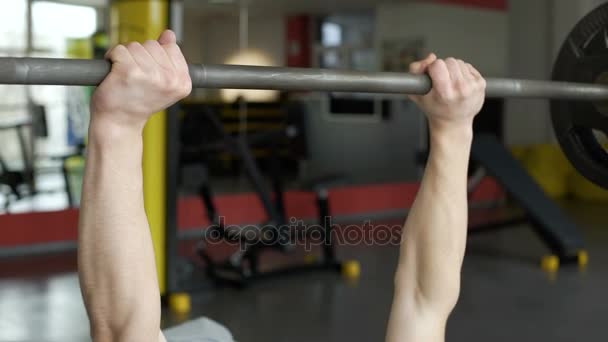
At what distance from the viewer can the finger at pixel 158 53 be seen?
76cm

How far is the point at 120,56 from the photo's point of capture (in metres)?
0.75

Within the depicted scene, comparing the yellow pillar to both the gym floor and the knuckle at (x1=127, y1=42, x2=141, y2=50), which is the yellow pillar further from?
the knuckle at (x1=127, y1=42, x2=141, y2=50)

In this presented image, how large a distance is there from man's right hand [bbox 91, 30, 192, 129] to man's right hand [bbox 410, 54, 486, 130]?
38 cm

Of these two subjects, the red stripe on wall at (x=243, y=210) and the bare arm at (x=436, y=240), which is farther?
the red stripe on wall at (x=243, y=210)

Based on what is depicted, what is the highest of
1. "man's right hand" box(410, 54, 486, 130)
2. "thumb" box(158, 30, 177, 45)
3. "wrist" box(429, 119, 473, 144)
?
"thumb" box(158, 30, 177, 45)

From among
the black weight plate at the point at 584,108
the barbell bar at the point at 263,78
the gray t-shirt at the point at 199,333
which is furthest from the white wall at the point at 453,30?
the barbell bar at the point at 263,78

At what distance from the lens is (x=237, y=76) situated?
870 mm

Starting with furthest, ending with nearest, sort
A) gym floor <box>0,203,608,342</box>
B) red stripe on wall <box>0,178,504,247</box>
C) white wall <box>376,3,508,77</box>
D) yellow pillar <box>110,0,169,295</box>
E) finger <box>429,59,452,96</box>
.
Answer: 1. white wall <box>376,3,508,77</box>
2. red stripe on wall <box>0,178,504,247</box>
3. yellow pillar <box>110,0,169,295</box>
4. gym floor <box>0,203,608,342</box>
5. finger <box>429,59,452,96</box>

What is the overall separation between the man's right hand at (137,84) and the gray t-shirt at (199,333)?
612 millimetres

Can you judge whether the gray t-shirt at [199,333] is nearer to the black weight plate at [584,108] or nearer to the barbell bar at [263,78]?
the barbell bar at [263,78]

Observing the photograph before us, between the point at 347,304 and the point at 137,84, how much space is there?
10.5 feet

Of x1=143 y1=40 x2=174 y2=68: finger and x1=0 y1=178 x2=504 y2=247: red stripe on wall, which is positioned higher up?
x1=143 y1=40 x2=174 y2=68: finger

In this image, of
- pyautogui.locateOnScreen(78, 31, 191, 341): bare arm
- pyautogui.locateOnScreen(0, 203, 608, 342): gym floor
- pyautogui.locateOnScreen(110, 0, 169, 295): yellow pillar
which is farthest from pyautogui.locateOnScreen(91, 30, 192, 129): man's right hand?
pyautogui.locateOnScreen(110, 0, 169, 295): yellow pillar

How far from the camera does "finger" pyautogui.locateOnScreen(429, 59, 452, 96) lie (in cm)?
98
